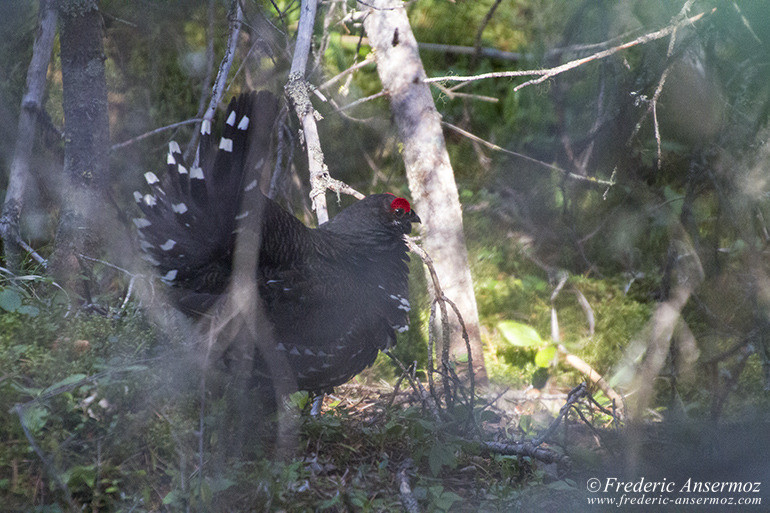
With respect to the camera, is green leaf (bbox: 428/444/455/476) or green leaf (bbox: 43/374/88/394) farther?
green leaf (bbox: 428/444/455/476)

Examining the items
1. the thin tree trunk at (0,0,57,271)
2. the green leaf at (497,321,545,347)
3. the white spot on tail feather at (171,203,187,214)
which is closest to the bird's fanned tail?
the white spot on tail feather at (171,203,187,214)

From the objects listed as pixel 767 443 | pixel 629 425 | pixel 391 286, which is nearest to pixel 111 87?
pixel 391 286

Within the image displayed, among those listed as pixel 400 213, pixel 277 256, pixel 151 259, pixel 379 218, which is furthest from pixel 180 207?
pixel 400 213

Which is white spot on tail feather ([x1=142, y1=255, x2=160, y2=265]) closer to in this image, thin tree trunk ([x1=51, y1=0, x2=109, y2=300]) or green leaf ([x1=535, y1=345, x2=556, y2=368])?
thin tree trunk ([x1=51, y1=0, x2=109, y2=300])

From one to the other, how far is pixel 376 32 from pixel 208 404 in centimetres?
322

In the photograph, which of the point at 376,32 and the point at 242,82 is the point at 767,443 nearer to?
the point at 376,32

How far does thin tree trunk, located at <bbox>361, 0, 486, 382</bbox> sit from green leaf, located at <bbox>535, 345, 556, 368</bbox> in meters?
0.88

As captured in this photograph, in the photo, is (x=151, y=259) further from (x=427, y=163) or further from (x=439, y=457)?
(x=427, y=163)

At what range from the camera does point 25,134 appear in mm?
3834

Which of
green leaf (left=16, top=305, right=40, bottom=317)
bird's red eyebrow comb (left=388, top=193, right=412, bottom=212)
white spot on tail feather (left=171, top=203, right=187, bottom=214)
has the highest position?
bird's red eyebrow comb (left=388, top=193, right=412, bottom=212)

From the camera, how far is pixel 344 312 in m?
3.38

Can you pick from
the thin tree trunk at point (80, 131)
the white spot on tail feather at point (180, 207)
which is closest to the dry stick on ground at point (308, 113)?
the white spot on tail feather at point (180, 207)

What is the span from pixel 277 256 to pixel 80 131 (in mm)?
1710

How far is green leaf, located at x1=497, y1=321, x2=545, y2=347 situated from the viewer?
503 centimetres
